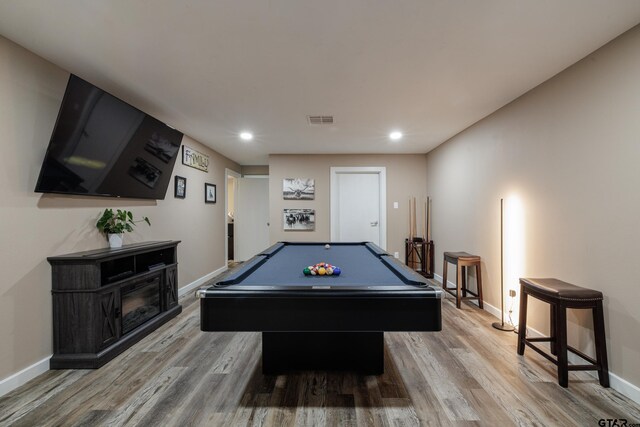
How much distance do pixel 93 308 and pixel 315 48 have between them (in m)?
2.59

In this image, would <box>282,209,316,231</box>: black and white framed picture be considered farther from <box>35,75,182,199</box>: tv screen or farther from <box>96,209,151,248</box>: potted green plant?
<box>96,209,151,248</box>: potted green plant

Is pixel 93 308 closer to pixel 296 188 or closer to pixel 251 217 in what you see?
pixel 296 188

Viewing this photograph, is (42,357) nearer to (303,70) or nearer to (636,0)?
(303,70)

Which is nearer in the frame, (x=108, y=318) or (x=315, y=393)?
(x=315, y=393)

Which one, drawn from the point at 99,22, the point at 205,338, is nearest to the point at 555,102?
the point at 99,22

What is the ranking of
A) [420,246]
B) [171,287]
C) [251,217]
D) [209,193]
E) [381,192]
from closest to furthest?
[171,287], [209,193], [420,246], [381,192], [251,217]

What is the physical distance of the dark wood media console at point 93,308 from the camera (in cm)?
217

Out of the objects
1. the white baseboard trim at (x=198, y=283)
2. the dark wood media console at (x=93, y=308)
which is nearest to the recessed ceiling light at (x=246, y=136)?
the dark wood media console at (x=93, y=308)

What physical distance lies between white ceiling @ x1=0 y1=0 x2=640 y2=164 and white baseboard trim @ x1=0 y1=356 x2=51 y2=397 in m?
2.27

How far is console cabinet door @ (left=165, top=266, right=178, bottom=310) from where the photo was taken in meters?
3.16

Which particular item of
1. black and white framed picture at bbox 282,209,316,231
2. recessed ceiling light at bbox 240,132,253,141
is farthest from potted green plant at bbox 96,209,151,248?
black and white framed picture at bbox 282,209,316,231

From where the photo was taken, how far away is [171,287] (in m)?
3.25

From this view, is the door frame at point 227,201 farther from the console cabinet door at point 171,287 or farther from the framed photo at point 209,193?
the console cabinet door at point 171,287

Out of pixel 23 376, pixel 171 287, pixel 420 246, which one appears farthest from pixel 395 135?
pixel 23 376
